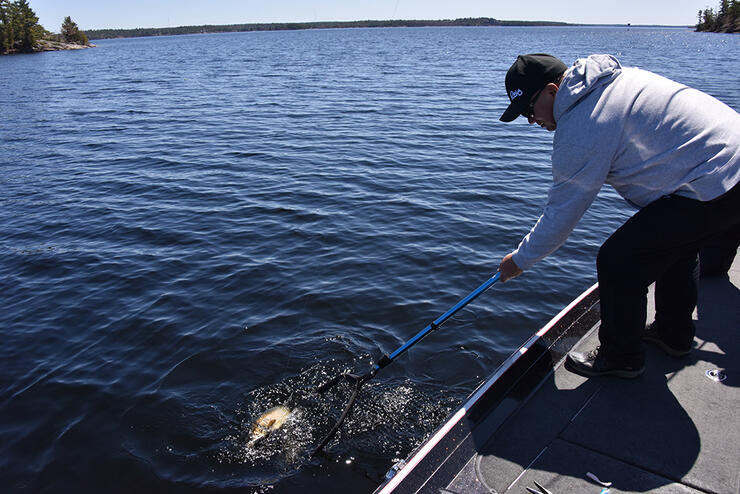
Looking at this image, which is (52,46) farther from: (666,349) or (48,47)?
(666,349)

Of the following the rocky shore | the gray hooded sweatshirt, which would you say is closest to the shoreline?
the rocky shore

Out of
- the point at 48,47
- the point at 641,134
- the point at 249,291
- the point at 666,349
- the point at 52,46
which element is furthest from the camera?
the point at 52,46

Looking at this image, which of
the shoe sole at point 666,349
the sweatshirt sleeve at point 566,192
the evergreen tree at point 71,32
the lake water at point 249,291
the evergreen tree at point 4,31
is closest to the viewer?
the sweatshirt sleeve at point 566,192

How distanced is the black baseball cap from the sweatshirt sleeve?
371 millimetres

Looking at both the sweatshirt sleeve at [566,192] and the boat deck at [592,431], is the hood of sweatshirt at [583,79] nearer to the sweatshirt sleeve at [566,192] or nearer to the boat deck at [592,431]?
the sweatshirt sleeve at [566,192]

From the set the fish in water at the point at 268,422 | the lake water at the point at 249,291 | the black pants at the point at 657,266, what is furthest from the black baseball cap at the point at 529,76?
the fish in water at the point at 268,422

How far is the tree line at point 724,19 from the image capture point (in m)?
96.2

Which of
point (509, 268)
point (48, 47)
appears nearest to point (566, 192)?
point (509, 268)

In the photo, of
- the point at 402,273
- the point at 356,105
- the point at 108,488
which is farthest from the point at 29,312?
the point at 356,105

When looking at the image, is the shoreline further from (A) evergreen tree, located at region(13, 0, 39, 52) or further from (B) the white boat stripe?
(B) the white boat stripe

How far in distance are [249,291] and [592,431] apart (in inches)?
206

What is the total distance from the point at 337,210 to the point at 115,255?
13.1 ft

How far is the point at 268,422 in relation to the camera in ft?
15.8

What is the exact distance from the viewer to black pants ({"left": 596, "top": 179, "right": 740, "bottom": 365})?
9.48 ft
